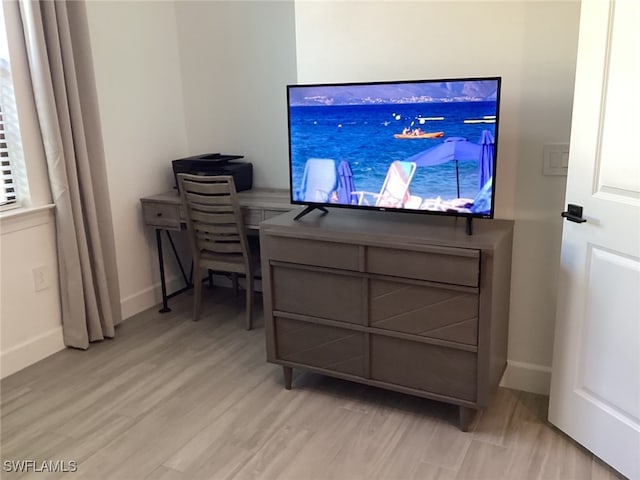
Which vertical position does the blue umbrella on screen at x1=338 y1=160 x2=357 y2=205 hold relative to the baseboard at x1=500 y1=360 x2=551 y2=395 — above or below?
above

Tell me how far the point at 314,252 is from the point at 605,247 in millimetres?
1113

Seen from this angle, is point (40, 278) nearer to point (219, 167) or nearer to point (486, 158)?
point (219, 167)

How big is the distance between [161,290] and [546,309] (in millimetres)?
2519

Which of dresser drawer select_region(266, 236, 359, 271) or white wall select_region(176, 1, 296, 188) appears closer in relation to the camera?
dresser drawer select_region(266, 236, 359, 271)

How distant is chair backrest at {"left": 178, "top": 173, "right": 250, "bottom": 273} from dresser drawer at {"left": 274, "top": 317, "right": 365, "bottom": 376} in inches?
31.0

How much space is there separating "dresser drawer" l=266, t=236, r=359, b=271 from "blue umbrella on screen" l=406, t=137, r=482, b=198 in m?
0.45

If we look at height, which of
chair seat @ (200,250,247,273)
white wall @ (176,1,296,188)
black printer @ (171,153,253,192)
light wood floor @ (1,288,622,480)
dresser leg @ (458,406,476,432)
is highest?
white wall @ (176,1,296,188)

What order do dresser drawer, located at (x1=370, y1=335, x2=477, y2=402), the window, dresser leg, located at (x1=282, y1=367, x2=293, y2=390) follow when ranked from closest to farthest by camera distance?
1. dresser drawer, located at (x1=370, y1=335, x2=477, y2=402)
2. dresser leg, located at (x1=282, y1=367, x2=293, y2=390)
3. the window

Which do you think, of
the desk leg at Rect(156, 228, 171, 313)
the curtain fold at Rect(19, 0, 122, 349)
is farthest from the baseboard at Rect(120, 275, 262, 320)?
the curtain fold at Rect(19, 0, 122, 349)

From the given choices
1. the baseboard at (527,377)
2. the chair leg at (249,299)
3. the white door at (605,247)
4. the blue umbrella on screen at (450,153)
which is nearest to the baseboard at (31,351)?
the chair leg at (249,299)

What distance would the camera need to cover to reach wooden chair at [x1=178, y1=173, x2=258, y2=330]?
10.3 feet

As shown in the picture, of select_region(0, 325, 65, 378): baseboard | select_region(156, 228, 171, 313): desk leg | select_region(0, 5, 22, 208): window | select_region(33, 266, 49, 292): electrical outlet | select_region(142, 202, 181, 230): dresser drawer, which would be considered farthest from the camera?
select_region(156, 228, 171, 313): desk leg

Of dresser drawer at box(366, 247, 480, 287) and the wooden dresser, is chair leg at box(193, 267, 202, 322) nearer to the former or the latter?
the wooden dresser

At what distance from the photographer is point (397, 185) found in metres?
2.33
